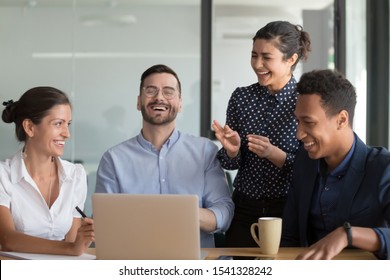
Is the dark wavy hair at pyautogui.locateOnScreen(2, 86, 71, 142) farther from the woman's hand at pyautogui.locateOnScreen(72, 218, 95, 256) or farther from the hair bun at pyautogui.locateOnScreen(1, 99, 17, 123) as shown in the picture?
the woman's hand at pyautogui.locateOnScreen(72, 218, 95, 256)

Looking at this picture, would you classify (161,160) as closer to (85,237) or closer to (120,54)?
(85,237)

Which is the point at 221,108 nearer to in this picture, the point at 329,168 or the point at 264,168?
the point at 264,168

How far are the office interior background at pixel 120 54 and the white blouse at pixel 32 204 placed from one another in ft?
8.65

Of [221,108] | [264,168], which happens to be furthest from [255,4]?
[264,168]

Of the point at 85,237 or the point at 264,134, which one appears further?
the point at 264,134

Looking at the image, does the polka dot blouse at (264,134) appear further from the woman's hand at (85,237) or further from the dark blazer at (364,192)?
the woman's hand at (85,237)

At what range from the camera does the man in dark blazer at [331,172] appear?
A: 91.2 inches

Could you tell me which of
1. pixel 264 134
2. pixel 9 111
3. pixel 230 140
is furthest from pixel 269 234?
pixel 9 111

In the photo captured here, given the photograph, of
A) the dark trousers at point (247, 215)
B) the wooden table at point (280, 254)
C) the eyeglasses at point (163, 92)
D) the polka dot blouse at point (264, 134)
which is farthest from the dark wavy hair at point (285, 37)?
the wooden table at point (280, 254)

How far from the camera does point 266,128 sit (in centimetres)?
300

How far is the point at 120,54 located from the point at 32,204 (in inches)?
113

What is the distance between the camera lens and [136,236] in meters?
2.00

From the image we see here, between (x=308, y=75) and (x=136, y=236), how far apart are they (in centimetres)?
92
